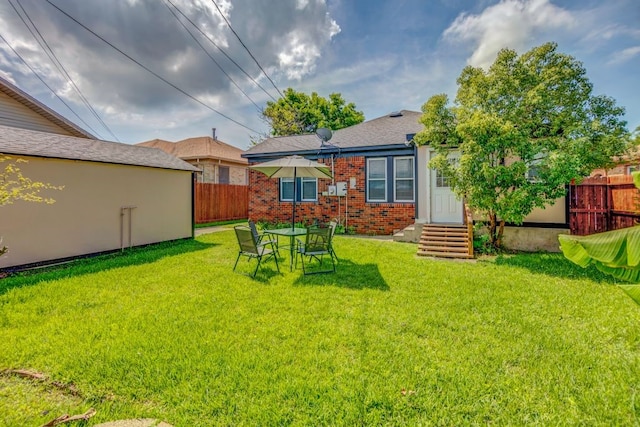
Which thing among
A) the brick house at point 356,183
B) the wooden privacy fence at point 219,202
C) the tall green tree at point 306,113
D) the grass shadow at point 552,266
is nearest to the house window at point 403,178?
the brick house at point 356,183

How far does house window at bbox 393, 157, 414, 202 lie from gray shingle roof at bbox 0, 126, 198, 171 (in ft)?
26.2

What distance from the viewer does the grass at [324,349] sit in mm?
2516

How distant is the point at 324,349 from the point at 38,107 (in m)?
17.7

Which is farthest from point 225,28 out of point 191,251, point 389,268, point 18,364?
point 18,364

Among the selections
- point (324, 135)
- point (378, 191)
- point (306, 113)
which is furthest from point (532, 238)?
point (306, 113)

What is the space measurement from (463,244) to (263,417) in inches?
313

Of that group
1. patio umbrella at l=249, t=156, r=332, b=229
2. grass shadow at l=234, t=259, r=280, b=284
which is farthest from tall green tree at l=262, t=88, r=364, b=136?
grass shadow at l=234, t=259, r=280, b=284

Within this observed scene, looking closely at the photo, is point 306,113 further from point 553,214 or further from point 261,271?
point 261,271

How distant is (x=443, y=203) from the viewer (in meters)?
10.4

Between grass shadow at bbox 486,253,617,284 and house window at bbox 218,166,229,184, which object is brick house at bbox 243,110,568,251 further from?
house window at bbox 218,166,229,184

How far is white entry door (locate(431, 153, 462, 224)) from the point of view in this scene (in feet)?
33.8

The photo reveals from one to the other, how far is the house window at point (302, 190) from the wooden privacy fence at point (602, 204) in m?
9.24

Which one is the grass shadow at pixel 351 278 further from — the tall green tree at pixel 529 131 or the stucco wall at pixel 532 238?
the stucco wall at pixel 532 238

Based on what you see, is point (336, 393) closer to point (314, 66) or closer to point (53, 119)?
point (314, 66)
